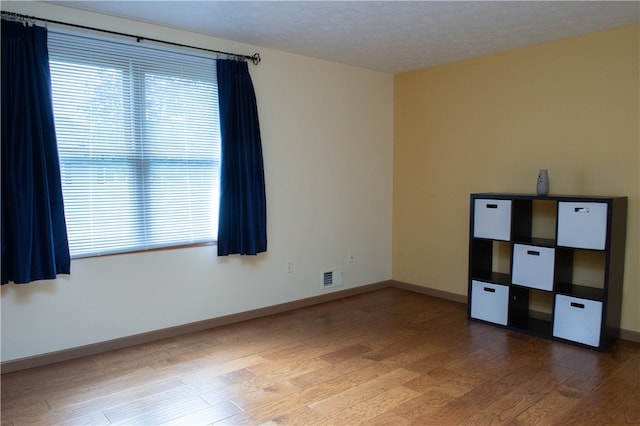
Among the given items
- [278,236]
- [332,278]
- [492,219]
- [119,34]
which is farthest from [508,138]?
[119,34]

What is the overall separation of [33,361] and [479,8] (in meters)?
3.93

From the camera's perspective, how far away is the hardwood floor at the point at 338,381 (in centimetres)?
244

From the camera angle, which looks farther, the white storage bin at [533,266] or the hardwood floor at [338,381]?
the white storage bin at [533,266]

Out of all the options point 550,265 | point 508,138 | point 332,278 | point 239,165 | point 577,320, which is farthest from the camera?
point 332,278

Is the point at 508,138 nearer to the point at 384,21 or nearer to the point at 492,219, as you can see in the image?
the point at 492,219

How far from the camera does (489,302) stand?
3.94 metres

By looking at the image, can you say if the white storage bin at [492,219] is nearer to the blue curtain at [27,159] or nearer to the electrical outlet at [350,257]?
the electrical outlet at [350,257]

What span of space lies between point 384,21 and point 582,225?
2.14 m

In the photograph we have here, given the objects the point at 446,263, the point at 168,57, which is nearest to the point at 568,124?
the point at 446,263

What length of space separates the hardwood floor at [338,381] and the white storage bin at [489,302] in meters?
0.12

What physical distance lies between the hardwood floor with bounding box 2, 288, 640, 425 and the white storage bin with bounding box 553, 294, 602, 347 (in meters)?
0.14

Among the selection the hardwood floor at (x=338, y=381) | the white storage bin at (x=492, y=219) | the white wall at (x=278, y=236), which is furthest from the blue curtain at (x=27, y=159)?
the white storage bin at (x=492, y=219)

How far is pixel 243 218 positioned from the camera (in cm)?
393

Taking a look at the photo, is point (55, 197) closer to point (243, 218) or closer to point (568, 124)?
point (243, 218)
